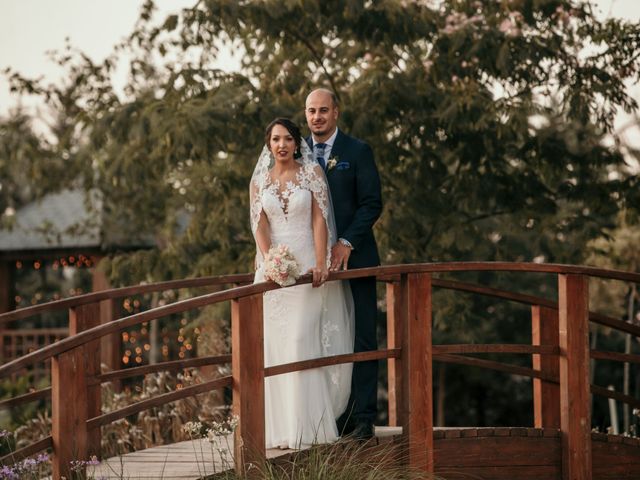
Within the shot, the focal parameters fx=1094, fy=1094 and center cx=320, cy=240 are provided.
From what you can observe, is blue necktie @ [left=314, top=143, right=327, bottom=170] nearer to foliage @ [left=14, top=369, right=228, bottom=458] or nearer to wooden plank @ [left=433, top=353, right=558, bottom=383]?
wooden plank @ [left=433, top=353, right=558, bottom=383]

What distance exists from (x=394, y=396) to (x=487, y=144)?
3756 millimetres

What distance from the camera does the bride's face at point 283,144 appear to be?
6.67 meters

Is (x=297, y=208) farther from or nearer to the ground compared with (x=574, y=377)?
farther from the ground

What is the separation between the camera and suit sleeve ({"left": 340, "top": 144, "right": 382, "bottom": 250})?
22.2 feet

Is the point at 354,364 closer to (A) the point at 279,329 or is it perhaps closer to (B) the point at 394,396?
(A) the point at 279,329

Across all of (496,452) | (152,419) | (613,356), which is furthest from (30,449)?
(152,419)

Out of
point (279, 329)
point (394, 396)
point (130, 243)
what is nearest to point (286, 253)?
point (279, 329)

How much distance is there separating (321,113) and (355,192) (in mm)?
565

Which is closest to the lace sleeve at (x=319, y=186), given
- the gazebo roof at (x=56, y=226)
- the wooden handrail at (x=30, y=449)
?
the wooden handrail at (x=30, y=449)

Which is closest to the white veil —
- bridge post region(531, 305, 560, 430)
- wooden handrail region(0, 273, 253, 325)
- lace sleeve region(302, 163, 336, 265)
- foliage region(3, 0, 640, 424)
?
lace sleeve region(302, 163, 336, 265)

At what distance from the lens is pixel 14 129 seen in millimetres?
15141

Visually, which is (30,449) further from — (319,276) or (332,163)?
(332,163)

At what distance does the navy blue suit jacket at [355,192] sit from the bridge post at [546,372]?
5.96 ft

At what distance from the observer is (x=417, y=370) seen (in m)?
6.99
